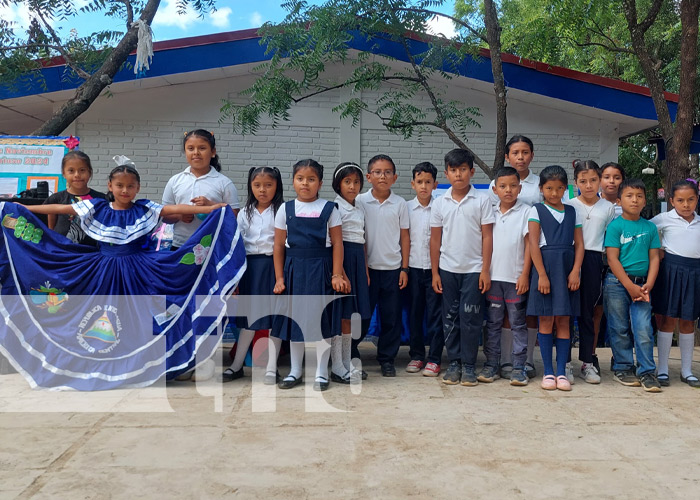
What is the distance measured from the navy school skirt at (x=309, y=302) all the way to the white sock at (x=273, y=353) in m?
0.16

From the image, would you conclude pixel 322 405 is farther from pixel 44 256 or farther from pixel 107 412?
pixel 44 256

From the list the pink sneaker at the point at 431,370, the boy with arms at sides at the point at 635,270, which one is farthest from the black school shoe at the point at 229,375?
the boy with arms at sides at the point at 635,270

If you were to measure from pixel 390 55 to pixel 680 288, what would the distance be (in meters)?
3.85

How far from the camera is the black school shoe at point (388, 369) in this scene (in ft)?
14.1

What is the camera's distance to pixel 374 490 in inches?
91.7

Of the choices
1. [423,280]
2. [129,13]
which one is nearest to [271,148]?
[129,13]

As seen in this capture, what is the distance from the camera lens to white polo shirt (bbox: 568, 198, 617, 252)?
13.6ft

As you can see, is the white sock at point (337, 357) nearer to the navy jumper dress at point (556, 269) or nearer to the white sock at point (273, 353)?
the white sock at point (273, 353)

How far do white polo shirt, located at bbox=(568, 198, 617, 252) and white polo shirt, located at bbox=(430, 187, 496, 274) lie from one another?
23.6 inches

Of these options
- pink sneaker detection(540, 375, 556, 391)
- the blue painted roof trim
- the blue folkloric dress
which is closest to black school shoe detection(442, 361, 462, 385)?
pink sneaker detection(540, 375, 556, 391)

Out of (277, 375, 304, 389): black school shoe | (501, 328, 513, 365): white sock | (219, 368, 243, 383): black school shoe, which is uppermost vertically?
(501, 328, 513, 365): white sock

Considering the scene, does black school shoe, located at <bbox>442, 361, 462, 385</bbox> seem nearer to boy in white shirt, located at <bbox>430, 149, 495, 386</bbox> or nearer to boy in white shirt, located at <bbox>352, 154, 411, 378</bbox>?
boy in white shirt, located at <bbox>430, 149, 495, 386</bbox>

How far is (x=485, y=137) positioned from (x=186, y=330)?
484 centimetres

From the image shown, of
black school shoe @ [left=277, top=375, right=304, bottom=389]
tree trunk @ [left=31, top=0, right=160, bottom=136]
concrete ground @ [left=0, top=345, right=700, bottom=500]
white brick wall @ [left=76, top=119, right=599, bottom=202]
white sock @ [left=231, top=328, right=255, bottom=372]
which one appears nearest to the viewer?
concrete ground @ [left=0, top=345, right=700, bottom=500]
